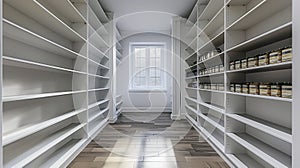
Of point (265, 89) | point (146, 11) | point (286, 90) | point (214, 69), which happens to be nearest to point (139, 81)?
point (146, 11)

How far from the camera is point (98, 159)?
2.84m

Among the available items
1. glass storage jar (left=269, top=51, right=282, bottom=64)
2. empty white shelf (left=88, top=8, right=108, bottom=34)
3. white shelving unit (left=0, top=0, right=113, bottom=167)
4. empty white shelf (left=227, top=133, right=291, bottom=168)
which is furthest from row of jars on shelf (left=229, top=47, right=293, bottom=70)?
empty white shelf (left=88, top=8, right=108, bottom=34)

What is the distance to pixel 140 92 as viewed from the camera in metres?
7.82

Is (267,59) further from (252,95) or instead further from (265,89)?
(252,95)

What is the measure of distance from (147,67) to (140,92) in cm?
87

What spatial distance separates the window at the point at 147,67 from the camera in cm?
793

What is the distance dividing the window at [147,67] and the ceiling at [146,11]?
915mm

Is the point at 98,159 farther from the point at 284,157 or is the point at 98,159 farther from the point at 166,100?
the point at 166,100

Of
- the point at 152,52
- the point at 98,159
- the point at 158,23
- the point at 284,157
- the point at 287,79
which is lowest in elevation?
the point at 98,159

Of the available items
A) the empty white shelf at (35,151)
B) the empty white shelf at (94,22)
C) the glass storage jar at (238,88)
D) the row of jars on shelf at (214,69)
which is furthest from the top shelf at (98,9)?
the glass storage jar at (238,88)

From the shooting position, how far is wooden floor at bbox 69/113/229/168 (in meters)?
2.67

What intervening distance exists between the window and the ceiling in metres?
0.91

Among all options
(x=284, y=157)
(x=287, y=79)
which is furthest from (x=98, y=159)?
(x=287, y=79)

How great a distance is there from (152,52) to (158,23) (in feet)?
4.68
